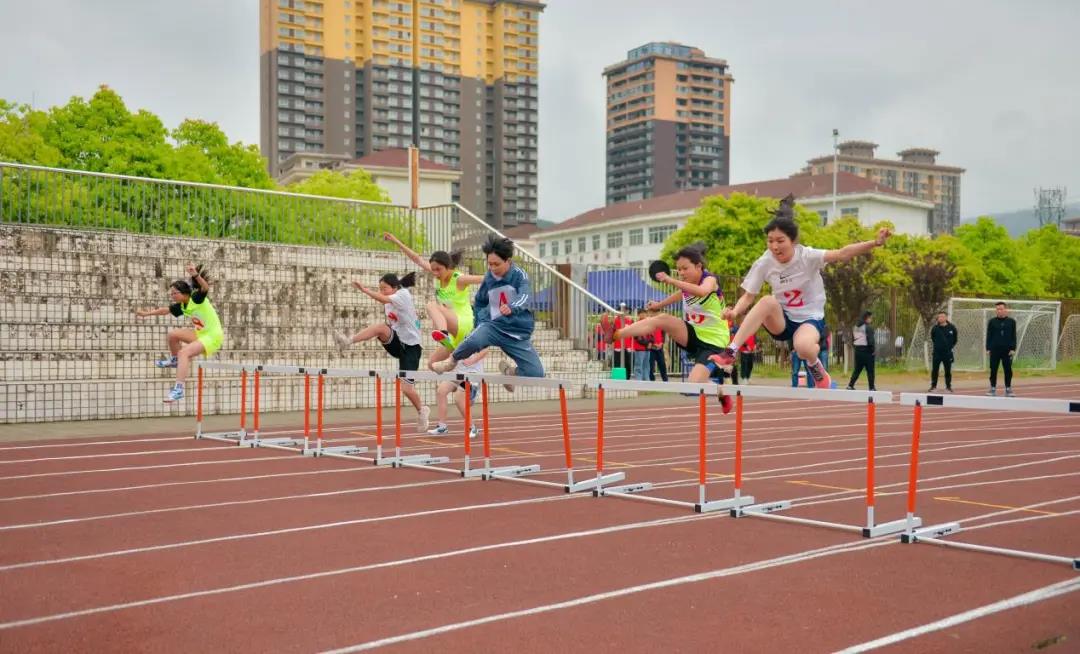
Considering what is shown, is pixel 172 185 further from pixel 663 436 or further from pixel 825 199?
pixel 825 199

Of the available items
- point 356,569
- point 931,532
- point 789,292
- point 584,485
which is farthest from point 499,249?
point 931,532

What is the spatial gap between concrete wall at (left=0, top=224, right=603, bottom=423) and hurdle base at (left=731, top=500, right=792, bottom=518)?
11.0 meters

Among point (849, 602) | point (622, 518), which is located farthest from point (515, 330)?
point (849, 602)

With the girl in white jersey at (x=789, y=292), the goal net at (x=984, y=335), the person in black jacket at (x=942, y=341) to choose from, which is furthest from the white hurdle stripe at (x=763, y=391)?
the goal net at (x=984, y=335)

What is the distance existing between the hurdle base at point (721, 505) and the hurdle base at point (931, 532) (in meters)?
1.28

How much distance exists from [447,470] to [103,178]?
37.0ft

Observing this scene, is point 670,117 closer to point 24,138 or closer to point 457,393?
point 24,138

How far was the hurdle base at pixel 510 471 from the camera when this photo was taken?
9.37m

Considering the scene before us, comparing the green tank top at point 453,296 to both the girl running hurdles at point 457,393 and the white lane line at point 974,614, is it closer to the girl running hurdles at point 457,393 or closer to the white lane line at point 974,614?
the girl running hurdles at point 457,393

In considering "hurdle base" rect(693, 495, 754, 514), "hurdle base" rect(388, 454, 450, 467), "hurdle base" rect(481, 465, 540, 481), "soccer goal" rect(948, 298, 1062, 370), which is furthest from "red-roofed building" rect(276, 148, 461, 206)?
"hurdle base" rect(693, 495, 754, 514)

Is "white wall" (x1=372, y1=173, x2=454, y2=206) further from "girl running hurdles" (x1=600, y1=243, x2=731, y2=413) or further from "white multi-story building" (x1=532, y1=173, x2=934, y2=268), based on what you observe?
"girl running hurdles" (x1=600, y1=243, x2=731, y2=413)

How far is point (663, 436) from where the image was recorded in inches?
530

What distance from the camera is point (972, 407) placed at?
5.82m

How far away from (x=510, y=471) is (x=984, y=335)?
2492 centimetres
